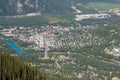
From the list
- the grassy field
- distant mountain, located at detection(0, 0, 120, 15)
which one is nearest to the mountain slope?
distant mountain, located at detection(0, 0, 120, 15)

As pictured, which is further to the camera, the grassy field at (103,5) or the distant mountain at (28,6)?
the grassy field at (103,5)

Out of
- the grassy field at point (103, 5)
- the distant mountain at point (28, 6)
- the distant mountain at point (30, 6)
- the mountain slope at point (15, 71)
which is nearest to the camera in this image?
the mountain slope at point (15, 71)

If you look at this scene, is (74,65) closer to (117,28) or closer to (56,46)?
(56,46)

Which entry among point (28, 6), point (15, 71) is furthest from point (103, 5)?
point (15, 71)

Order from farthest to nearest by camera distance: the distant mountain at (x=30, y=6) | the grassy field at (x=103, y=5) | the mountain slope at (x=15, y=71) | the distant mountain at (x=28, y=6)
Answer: the grassy field at (x=103, y=5)
the distant mountain at (x=30, y=6)
the distant mountain at (x=28, y=6)
the mountain slope at (x=15, y=71)

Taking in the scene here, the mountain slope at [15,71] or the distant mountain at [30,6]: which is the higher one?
the mountain slope at [15,71]

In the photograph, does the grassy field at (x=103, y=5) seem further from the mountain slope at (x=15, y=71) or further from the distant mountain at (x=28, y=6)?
the mountain slope at (x=15, y=71)

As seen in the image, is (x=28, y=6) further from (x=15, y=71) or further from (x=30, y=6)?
(x=15, y=71)

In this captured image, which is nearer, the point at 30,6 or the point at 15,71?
the point at 15,71

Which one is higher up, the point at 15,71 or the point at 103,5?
the point at 15,71

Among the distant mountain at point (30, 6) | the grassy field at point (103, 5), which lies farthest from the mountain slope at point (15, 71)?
the grassy field at point (103, 5)

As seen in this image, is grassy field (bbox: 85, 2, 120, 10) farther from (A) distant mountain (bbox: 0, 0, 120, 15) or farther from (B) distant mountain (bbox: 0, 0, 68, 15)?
(B) distant mountain (bbox: 0, 0, 68, 15)

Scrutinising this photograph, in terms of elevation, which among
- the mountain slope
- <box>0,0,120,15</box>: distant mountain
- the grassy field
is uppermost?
the mountain slope

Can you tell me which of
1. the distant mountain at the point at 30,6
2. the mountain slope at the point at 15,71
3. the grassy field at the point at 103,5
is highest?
the mountain slope at the point at 15,71
